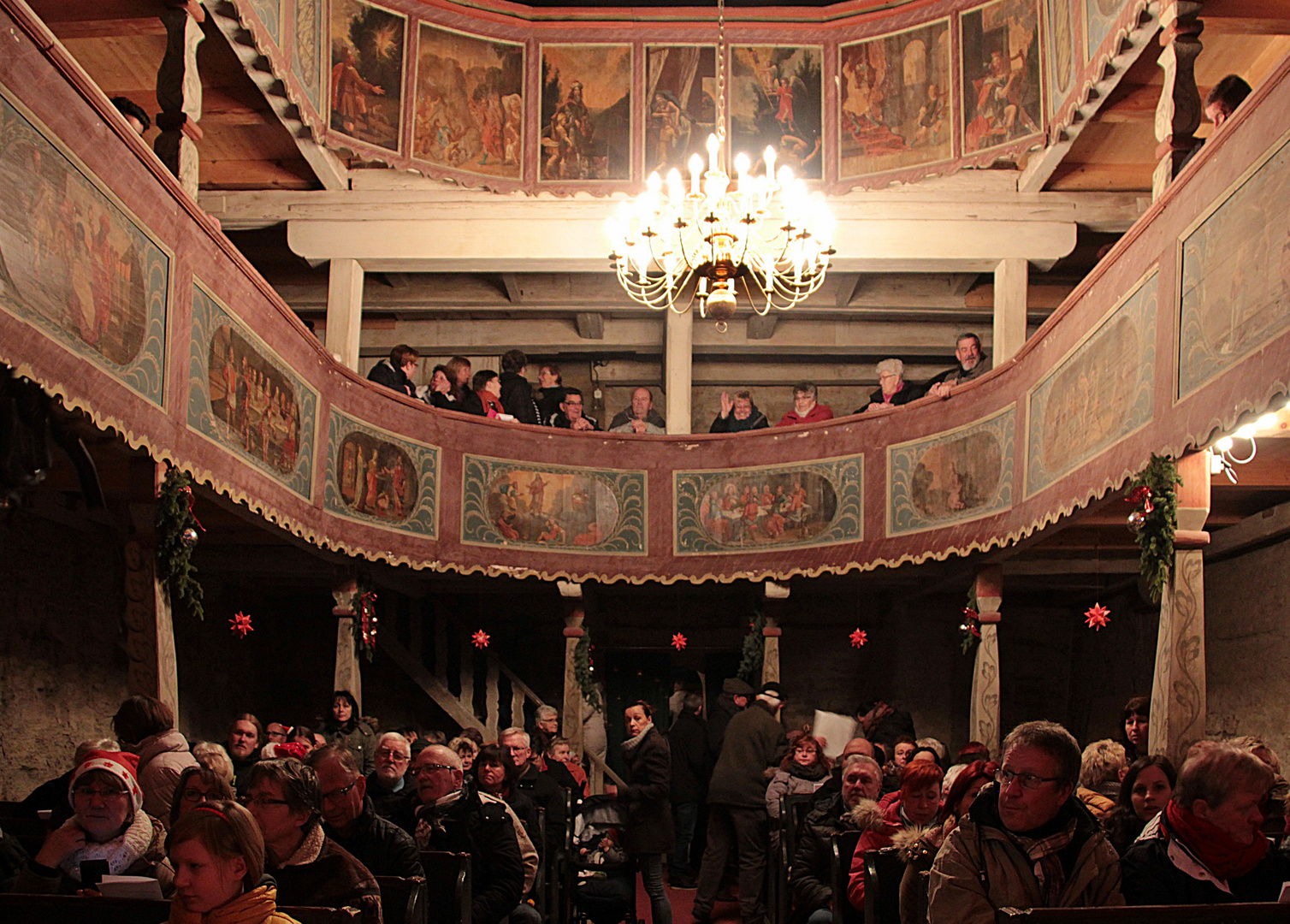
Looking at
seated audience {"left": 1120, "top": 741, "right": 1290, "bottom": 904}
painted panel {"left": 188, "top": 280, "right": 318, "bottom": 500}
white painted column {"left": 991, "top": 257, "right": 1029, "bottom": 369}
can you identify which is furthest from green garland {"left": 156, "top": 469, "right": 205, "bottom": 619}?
white painted column {"left": 991, "top": 257, "right": 1029, "bottom": 369}

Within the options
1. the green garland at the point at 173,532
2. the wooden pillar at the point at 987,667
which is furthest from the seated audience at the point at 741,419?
the green garland at the point at 173,532

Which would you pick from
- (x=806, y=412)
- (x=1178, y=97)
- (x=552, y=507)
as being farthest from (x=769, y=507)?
(x=1178, y=97)

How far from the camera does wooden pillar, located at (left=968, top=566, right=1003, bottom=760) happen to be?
11000mm

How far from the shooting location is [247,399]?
913cm

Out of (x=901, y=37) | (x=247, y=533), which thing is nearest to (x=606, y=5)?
(x=901, y=37)

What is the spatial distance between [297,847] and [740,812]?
550cm

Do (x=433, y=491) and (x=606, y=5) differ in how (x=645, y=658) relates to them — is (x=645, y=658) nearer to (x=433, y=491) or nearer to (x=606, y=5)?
(x=433, y=491)

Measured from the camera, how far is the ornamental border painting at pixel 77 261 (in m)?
6.01

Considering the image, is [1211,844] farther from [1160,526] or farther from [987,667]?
[987,667]

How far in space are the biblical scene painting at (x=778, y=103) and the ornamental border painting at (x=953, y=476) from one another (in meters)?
3.78

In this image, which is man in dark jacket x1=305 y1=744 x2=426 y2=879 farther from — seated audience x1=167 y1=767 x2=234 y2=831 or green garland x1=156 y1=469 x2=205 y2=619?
green garland x1=156 y1=469 x2=205 y2=619

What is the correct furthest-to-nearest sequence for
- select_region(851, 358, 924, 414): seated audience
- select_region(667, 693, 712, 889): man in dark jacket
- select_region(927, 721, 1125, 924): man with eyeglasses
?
1. select_region(851, 358, 924, 414): seated audience
2. select_region(667, 693, 712, 889): man in dark jacket
3. select_region(927, 721, 1125, 924): man with eyeglasses

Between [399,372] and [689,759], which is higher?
[399,372]

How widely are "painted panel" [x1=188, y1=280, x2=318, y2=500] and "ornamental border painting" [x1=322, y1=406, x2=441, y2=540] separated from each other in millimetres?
531
